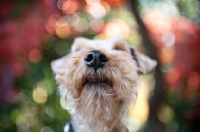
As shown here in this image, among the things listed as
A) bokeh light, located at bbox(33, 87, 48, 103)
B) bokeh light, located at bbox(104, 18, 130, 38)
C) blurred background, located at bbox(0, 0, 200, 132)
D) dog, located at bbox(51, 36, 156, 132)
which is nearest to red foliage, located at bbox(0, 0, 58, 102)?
blurred background, located at bbox(0, 0, 200, 132)

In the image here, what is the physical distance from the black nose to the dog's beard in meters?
0.11

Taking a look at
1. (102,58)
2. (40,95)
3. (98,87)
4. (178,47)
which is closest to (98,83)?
(98,87)

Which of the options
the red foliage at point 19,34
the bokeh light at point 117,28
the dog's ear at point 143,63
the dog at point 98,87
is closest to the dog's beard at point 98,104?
the dog at point 98,87

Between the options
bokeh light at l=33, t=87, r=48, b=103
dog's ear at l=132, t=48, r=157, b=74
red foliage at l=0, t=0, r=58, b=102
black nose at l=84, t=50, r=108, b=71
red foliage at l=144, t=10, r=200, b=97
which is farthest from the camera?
bokeh light at l=33, t=87, r=48, b=103

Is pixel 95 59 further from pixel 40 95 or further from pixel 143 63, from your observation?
pixel 40 95

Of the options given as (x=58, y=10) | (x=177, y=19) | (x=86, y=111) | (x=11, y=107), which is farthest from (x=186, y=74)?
(x=11, y=107)

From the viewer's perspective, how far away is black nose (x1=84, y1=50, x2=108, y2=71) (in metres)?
1.48

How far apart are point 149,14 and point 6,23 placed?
170 centimetres

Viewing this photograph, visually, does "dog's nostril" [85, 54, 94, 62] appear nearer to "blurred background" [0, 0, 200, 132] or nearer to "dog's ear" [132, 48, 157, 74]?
"dog's ear" [132, 48, 157, 74]

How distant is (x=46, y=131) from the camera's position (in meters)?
4.10

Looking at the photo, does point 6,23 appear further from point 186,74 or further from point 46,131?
point 46,131

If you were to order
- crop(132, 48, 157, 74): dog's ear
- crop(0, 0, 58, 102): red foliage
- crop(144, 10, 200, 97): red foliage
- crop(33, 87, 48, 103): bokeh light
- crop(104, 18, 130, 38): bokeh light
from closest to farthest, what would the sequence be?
1. crop(132, 48, 157, 74): dog's ear
2. crop(0, 0, 58, 102): red foliage
3. crop(144, 10, 200, 97): red foliage
4. crop(104, 18, 130, 38): bokeh light
5. crop(33, 87, 48, 103): bokeh light

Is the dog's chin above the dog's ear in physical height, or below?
above

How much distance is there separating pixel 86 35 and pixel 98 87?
6.94ft
